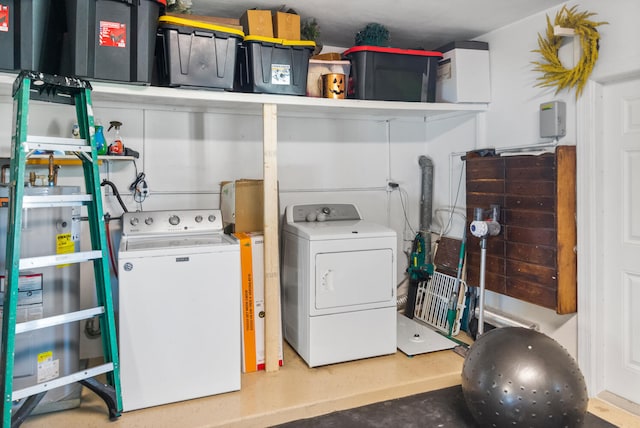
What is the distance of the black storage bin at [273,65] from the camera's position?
9.15ft

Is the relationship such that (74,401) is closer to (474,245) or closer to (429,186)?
(474,245)

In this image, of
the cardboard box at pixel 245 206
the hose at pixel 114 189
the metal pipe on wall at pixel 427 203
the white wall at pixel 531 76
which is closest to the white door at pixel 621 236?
the white wall at pixel 531 76

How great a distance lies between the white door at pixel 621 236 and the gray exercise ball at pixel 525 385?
1436mm

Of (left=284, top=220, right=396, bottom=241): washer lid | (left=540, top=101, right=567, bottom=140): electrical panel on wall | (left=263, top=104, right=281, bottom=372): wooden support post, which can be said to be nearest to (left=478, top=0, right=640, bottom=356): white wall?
(left=540, top=101, right=567, bottom=140): electrical panel on wall

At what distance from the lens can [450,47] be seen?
3.41 m

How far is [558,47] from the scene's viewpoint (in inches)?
112

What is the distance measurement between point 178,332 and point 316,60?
2.02 m

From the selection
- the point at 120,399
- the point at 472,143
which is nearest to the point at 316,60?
the point at 472,143

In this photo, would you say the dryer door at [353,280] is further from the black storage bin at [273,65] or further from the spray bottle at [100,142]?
the spray bottle at [100,142]

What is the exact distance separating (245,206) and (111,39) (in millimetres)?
1320

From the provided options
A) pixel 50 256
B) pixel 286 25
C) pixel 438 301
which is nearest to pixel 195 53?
pixel 286 25

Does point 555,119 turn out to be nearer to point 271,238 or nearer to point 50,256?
point 271,238

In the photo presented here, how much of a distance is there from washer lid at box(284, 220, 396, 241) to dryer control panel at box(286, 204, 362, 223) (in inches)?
3.2

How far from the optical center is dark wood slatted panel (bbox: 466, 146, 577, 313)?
278 centimetres
